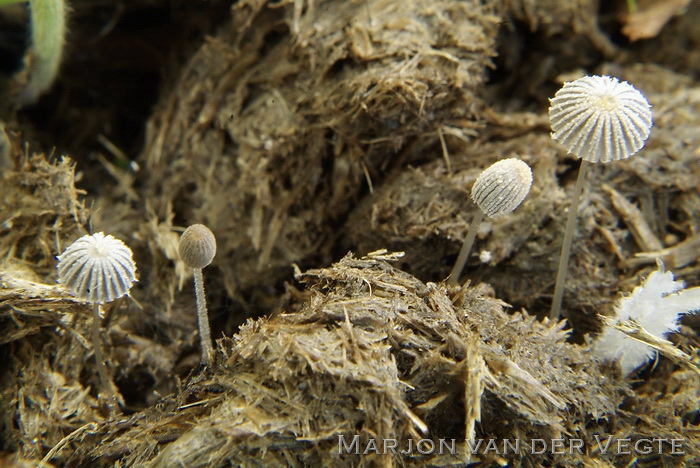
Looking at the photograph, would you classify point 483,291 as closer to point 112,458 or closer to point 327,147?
point 327,147

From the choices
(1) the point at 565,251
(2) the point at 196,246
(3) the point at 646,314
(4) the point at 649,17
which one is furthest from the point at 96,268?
(4) the point at 649,17

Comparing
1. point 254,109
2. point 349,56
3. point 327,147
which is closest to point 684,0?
point 349,56

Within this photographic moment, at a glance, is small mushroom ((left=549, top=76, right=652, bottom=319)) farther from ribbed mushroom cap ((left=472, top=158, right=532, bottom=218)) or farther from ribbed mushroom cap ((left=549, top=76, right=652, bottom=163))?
ribbed mushroom cap ((left=472, top=158, right=532, bottom=218))

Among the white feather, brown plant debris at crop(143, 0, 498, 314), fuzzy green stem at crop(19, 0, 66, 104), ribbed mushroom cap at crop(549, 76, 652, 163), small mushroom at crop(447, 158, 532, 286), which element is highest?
fuzzy green stem at crop(19, 0, 66, 104)

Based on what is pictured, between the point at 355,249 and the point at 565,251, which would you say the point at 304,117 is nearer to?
the point at 355,249

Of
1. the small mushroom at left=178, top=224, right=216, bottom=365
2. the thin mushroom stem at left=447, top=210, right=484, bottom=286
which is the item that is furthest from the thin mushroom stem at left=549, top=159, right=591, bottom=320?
the small mushroom at left=178, top=224, right=216, bottom=365

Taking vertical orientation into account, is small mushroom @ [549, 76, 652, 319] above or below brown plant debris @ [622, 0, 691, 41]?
below
